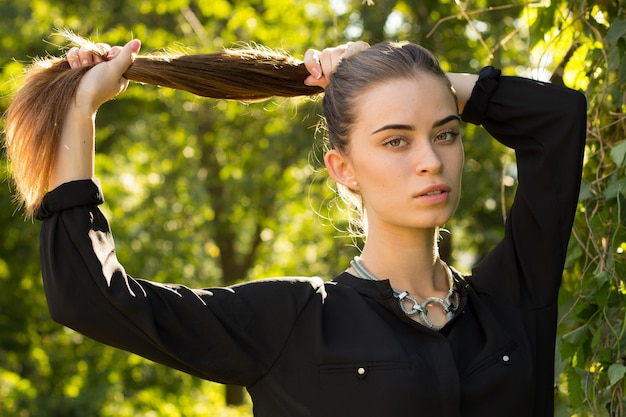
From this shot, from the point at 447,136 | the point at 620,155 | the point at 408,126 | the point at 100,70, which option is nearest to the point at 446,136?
the point at 447,136

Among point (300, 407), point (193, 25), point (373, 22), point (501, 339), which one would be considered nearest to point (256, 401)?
point (300, 407)

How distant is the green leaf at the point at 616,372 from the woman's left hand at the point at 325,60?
3.03 ft

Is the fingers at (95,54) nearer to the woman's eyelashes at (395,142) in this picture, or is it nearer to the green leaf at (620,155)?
the woman's eyelashes at (395,142)

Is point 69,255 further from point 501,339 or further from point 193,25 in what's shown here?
point 193,25

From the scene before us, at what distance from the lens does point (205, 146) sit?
39.7 feet

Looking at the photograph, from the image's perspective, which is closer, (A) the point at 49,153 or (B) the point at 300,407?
(A) the point at 49,153

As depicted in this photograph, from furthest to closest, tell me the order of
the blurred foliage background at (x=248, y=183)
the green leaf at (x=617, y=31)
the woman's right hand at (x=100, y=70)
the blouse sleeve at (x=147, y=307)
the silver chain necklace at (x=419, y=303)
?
1. the blurred foliage background at (x=248, y=183)
2. the green leaf at (x=617, y=31)
3. the silver chain necklace at (x=419, y=303)
4. the woman's right hand at (x=100, y=70)
5. the blouse sleeve at (x=147, y=307)

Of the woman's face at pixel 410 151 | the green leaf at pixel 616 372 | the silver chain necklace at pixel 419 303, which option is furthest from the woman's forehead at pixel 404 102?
the green leaf at pixel 616 372

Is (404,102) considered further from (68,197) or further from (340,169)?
(68,197)

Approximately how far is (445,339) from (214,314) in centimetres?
50

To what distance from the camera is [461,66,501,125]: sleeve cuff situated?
228 cm

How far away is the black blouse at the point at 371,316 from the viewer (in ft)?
5.75

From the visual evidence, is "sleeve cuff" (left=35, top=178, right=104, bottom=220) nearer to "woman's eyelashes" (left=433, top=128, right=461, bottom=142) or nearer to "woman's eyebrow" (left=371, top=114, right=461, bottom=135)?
"woman's eyebrow" (left=371, top=114, right=461, bottom=135)

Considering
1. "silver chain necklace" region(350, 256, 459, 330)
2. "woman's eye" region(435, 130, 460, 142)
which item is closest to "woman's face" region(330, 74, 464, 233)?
"woman's eye" region(435, 130, 460, 142)
